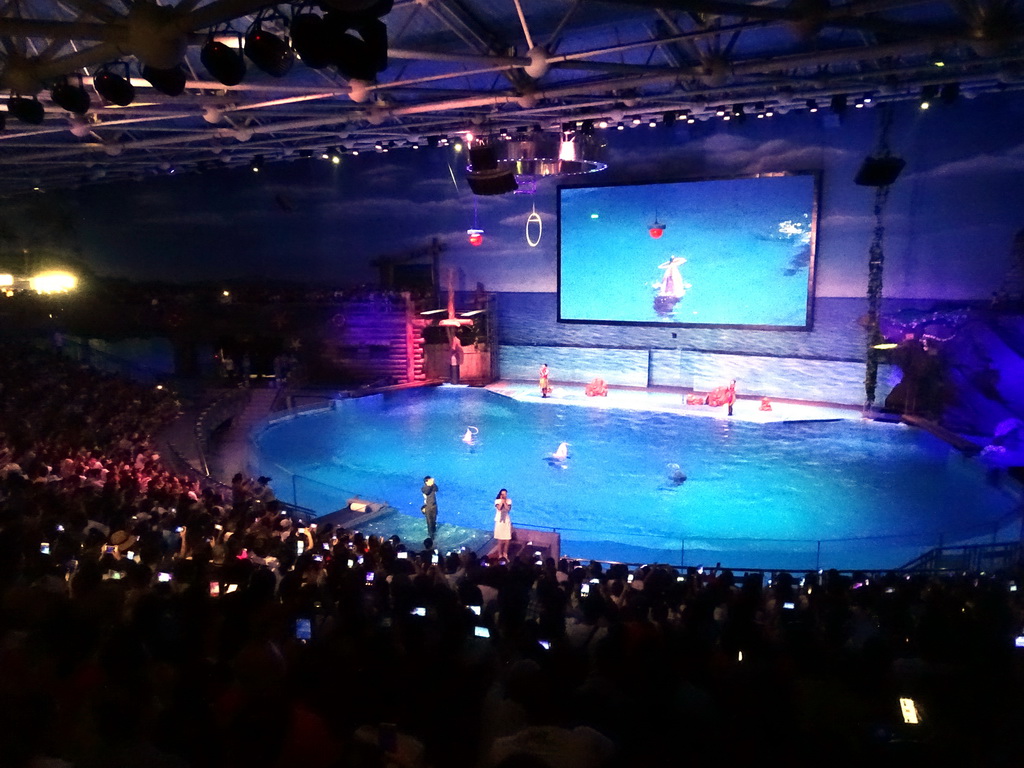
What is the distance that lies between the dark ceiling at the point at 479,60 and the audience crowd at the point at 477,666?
11.1 feet

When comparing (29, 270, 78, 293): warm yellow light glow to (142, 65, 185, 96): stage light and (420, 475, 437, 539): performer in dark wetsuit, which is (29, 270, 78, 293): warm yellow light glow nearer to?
(420, 475, 437, 539): performer in dark wetsuit

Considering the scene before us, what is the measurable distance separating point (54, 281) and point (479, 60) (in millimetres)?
26654

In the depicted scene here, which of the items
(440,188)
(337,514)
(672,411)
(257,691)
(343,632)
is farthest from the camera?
(440,188)

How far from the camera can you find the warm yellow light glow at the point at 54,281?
28.1m

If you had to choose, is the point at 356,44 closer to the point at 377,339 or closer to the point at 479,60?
the point at 479,60

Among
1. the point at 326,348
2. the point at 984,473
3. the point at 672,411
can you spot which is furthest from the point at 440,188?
the point at 984,473

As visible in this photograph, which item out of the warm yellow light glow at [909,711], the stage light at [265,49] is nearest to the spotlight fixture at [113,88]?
the stage light at [265,49]

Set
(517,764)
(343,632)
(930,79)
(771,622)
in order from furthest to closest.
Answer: (930,79)
(771,622)
(343,632)
(517,764)

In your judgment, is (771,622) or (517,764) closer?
(517,764)

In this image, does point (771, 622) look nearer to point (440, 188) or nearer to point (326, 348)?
point (326, 348)

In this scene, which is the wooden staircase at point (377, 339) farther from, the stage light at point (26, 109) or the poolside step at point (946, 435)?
the stage light at point (26, 109)

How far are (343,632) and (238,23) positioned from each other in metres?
8.60

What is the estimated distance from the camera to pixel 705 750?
2938mm

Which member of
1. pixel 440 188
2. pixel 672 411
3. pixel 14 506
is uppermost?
pixel 440 188
